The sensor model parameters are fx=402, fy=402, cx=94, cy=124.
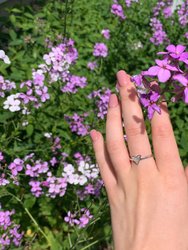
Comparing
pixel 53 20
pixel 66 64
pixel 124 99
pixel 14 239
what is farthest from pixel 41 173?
pixel 53 20

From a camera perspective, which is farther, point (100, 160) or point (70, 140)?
point (70, 140)

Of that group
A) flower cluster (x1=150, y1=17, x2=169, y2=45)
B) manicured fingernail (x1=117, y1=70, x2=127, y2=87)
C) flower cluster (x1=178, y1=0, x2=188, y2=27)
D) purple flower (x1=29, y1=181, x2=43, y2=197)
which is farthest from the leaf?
flower cluster (x1=178, y1=0, x2=188, y2=27)

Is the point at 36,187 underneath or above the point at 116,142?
above

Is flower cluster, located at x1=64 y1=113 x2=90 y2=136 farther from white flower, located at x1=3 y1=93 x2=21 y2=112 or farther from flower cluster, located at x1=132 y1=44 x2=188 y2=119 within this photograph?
flower cluster, located at x1=132 y1=44 x2=188 y2=119

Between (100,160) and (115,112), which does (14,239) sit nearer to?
(100,160)

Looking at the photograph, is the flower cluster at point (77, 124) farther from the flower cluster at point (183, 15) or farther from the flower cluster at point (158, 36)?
the flower cluster at point (183, 15)

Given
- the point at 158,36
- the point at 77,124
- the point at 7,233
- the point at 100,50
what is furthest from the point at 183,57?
the point at 158,36

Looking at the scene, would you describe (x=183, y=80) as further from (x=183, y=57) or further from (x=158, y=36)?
(x=158, y=36)

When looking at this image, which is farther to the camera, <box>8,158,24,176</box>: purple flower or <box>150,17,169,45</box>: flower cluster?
<box>150,17,169,45</box>: flower cluster
